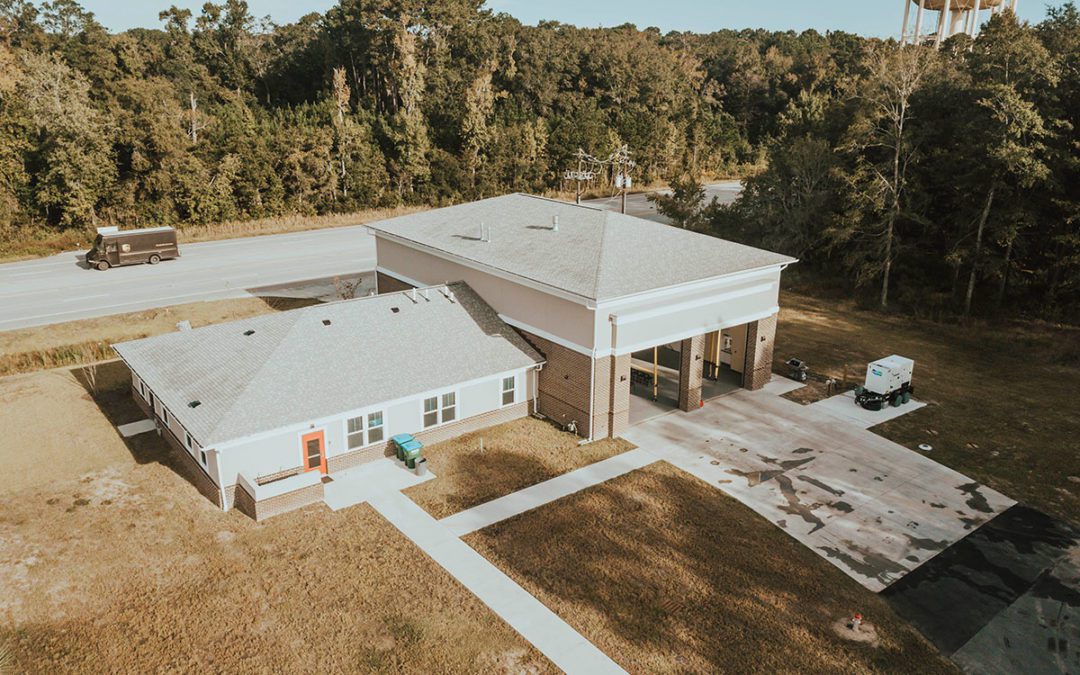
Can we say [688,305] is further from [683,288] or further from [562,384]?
[562,384]

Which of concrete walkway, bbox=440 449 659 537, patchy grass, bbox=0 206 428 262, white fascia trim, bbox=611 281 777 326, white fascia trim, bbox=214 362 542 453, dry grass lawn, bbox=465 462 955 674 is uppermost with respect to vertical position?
white fascia trim, bbox=611 281 777 326

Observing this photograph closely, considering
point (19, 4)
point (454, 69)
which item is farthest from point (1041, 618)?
point (19, 4)

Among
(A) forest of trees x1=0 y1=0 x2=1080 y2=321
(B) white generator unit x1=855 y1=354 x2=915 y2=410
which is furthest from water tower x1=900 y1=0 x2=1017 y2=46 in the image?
(B) white generator unit x1=855 y1=354 x2=915 y2=410

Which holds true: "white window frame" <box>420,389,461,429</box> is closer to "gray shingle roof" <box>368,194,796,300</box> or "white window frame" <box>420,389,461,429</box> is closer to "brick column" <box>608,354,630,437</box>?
"gray shingle roof" <box>368,194,796,300</box>

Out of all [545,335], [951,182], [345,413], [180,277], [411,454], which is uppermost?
[951,182]

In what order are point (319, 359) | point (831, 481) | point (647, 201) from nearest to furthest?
point (831, 481) < point (319, 359) < point (647, 201)

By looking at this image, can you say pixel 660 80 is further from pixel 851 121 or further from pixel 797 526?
pixel 797 526

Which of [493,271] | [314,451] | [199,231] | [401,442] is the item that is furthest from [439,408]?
[199,231]
